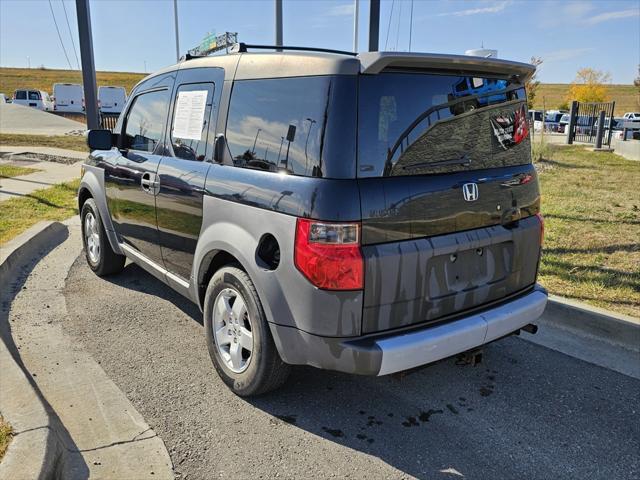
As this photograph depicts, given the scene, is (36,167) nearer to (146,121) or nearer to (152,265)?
(146,121)

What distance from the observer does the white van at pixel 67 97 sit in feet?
147

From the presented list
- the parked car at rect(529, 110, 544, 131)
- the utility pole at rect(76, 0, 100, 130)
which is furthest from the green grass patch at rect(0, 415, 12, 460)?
the utility pole at rect(76, 0, 100, 130)

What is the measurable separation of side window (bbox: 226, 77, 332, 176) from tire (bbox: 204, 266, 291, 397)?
704 mm


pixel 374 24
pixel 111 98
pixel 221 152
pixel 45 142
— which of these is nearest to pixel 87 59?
pixel 374 24

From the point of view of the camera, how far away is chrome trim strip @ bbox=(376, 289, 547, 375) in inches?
103

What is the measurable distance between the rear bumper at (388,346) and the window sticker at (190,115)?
1600 millimetres

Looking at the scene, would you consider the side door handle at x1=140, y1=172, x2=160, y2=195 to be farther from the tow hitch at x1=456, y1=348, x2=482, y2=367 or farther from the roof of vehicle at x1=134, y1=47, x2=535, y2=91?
the tow hitch at x1=456, y1=348, x2=482, y2=367

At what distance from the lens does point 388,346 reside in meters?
2.60

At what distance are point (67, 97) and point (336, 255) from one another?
1937 inches

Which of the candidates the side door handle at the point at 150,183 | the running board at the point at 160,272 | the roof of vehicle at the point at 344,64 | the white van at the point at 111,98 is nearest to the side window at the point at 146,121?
the side door handle at the point at 150,183

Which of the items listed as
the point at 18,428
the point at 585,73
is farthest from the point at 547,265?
the point at 585,73

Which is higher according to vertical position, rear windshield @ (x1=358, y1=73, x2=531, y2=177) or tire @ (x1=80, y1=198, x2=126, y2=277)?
rear windshield @ (x1=358, y1=73, x2=531, y2=177)

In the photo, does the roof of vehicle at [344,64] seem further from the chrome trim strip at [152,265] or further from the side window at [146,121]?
the chrome trim strip at [152,265]

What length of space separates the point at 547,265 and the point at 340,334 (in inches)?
154
